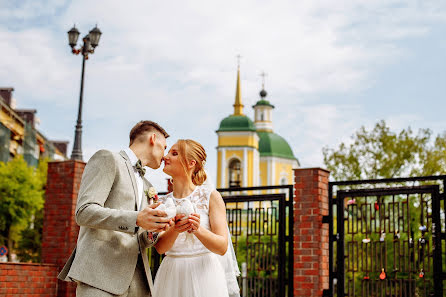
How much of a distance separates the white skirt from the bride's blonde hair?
544 millimetres

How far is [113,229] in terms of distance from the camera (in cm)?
366

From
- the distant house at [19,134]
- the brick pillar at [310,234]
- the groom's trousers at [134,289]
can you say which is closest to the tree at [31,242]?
the distant house at [19,134]

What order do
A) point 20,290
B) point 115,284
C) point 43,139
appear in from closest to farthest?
point 115,284 < point 20,290 < point 43,139

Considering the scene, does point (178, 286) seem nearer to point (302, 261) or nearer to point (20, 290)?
point (302, 261)

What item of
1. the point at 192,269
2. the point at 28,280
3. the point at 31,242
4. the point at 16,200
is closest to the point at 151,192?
the point at 192,269

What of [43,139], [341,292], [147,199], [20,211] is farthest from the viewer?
[43,139]

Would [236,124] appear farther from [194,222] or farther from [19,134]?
[194,222]

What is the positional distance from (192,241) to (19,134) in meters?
49.0

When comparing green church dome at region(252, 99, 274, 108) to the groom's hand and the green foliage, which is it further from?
the groom's hand

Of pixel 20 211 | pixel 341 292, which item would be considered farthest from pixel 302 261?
pixel 20 211

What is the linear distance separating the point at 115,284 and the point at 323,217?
Answer: 5.31 meters

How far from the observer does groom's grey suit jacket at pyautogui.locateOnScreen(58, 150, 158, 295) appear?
3654 millimetres

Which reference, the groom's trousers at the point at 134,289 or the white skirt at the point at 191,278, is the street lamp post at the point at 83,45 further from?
the groom's trousers at the point at 134,289

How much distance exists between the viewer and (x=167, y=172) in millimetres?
4320
